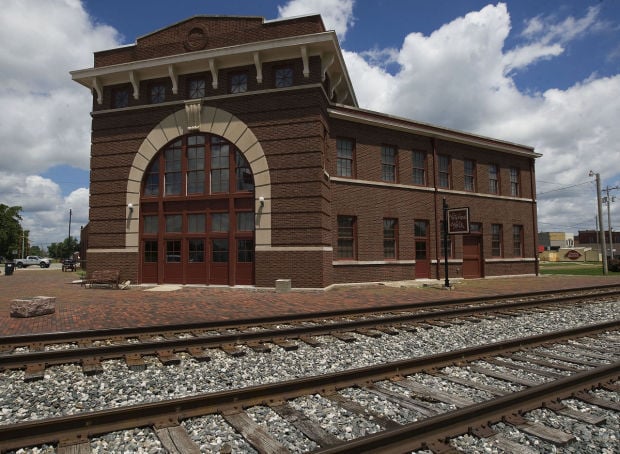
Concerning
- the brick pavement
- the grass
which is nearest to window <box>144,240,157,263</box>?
the brick pavement

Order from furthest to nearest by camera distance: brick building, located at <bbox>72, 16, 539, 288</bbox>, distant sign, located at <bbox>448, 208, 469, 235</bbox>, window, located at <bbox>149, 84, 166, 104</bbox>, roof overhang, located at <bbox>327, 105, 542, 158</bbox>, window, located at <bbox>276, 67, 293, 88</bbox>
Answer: roof overhang, located at <bbox>327, 105, 542, 158</bbox>
window, located at <bbox>149, 84, 166, 104</bbox>
distant sign, located at <bbox>448, 208, 469, 235</bbox>
window, located at <bbox>276, 67, 293, 88</bbox>
brick building, located at <bbox>72, 16, 539, 288</bbox>

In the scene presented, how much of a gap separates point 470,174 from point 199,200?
52.1 ft

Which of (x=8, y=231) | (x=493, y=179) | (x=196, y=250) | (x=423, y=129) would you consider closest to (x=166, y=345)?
(x=196, y=250)

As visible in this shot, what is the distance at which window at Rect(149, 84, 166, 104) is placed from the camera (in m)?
18.9

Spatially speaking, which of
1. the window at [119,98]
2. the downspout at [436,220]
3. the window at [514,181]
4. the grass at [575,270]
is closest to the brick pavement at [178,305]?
the downspout at [436,220]

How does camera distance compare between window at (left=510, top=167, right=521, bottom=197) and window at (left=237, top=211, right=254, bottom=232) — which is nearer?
window at (left=237, top=211, right=254, bottom=232)

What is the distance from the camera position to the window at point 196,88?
18306mm

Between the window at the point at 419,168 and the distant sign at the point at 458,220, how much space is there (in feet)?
12.9

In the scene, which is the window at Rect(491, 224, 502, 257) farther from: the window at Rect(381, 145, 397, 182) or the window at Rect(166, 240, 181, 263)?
the window at Rect(166, 240, 181, 263)

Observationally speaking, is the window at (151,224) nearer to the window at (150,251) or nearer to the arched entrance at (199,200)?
the arched entrance at (199,200)

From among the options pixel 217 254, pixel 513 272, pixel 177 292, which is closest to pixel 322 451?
pixel 177 292

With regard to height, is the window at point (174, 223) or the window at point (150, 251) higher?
the window at point (174, 223)

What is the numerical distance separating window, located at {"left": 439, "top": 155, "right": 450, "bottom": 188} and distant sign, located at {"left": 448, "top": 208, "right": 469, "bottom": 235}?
480 centimetres

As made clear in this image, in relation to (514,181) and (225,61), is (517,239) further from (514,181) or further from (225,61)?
(225,61)
